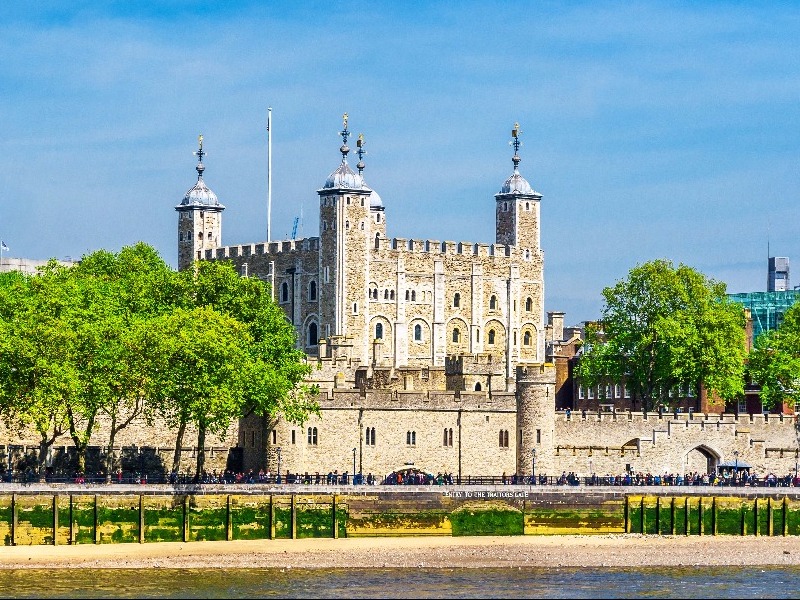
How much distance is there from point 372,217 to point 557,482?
4660 centimetres

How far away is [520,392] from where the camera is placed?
108m

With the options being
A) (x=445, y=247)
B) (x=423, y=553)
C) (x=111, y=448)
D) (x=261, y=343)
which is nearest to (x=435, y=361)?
(x=445, y=247)

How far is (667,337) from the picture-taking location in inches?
4761

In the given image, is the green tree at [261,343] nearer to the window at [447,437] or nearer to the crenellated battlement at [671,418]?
the window at [447,437]

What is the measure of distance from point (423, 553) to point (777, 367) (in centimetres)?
3707

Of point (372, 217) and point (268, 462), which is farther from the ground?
point (372, 217)

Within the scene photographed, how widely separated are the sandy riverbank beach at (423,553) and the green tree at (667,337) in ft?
86.4

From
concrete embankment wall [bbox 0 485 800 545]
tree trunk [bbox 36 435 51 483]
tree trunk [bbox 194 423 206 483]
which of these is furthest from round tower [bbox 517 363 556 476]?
tree trunk [bbox 36 435 51 483]

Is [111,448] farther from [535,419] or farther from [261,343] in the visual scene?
[535,419]

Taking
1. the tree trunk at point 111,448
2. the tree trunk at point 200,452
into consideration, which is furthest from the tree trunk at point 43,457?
the tree trunk at point 200,452

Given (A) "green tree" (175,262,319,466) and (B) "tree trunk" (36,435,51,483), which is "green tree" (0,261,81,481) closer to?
(B) "tree trunk" (36,435,51,483)

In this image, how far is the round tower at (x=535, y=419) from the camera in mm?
107062

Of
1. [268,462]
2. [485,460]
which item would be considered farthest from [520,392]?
[268,462]

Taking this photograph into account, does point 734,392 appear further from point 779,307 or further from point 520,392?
point 779,307
